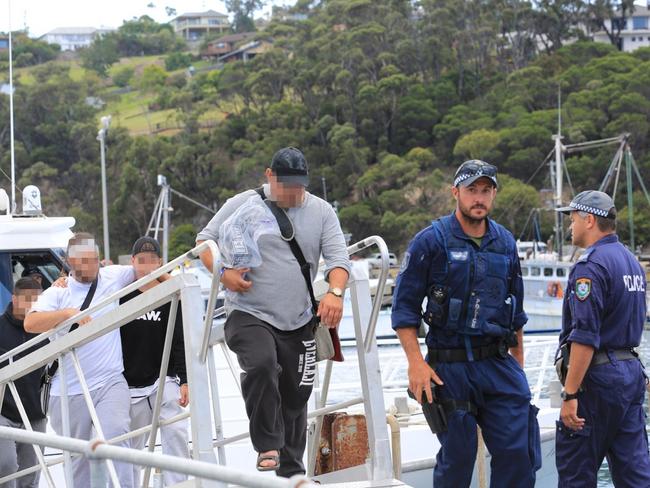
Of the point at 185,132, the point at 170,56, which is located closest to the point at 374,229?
the point at 185,132

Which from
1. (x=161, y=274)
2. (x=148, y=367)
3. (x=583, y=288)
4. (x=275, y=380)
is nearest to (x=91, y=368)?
(x=148, y=367)

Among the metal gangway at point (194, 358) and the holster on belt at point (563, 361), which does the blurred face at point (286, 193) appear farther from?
the holster on belt at point (563, 361)

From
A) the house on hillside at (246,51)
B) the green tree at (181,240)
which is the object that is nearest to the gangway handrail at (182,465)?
the green tree at (181,240)

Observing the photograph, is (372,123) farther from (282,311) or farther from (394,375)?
(282,311)

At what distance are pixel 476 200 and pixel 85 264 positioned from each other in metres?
2.20

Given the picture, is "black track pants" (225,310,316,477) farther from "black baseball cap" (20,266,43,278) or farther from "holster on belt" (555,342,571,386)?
"black baseball cap" (20,266,43,278)

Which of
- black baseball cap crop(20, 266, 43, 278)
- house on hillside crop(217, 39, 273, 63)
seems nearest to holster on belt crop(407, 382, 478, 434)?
black baseball cap crop(20, 266, 43, 278)

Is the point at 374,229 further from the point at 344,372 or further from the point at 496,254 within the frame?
the point at 496,254

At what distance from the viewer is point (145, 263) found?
19.6ft

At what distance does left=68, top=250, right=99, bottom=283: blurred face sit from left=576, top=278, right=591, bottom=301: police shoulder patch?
2.51 m

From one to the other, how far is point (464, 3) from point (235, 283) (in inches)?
4115

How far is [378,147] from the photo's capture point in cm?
9356

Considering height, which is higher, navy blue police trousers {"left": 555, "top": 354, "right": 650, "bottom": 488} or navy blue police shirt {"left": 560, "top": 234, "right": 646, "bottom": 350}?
navy blue police shirt {"left": 560, "top": 234, "right": 646, "bottom": 350}

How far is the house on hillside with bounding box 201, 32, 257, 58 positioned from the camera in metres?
164
